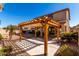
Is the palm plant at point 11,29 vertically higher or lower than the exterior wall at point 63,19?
lower

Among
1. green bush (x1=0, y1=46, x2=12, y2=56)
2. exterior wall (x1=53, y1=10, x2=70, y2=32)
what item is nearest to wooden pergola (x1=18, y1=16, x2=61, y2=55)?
exterior wall (x1=53, y1=10, x2=70, y2=32)

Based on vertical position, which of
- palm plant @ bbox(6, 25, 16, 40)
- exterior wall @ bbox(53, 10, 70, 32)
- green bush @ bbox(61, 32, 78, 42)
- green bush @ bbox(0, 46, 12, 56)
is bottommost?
green bush @ bbox(0, 46, 12, 56)

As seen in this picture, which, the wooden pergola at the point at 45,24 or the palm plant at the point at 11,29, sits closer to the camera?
the wooden pergola at the point at 45,24

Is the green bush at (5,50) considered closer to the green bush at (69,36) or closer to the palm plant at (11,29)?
the palm plant at (11,29)

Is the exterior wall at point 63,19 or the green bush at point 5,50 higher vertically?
the exterior wall at point 63,19

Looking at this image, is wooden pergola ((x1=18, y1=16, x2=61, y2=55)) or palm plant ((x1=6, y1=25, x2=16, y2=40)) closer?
wooden pergola ((x1=18, y1=16, x2=61, y2=55))

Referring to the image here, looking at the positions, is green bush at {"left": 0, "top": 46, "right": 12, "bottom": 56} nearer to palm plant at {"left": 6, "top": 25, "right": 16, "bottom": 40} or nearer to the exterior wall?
palm plant at {"left": 6, "top": 25, "right": 16, "bottom": 40}

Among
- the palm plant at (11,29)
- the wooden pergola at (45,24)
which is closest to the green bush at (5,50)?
the palm plant at (11,29)

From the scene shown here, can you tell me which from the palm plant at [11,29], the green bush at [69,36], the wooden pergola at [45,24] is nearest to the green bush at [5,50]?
the palm plant at [11,29]

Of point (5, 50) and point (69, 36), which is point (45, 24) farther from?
point (5, 50)

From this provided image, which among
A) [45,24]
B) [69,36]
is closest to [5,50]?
[45,24]

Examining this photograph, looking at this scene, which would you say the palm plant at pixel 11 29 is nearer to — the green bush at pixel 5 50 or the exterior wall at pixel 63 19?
the green bush at pixel 5 50

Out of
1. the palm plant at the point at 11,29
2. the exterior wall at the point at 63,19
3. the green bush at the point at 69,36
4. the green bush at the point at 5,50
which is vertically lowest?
the green bush at the point at 5,50

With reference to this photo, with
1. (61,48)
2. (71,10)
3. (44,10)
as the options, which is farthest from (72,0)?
(61,48)
